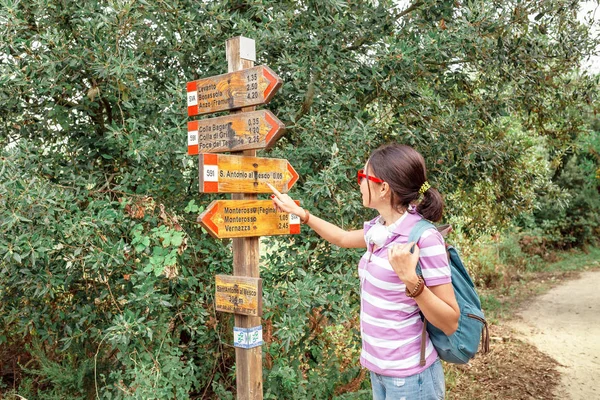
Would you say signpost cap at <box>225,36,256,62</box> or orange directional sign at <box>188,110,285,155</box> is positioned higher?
signpost cap at <box>225,36,256,62</box>

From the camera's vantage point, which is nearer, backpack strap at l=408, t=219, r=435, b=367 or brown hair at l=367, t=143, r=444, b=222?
backpack strap at l=408, t=219, r=435, b=367

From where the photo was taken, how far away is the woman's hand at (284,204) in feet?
10.3

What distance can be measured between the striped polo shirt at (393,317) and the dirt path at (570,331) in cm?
450

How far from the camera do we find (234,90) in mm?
3193

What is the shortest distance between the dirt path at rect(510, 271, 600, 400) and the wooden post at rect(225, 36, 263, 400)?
4080 millimetres

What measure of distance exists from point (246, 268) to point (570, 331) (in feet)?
23.4

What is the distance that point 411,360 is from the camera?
2254mm

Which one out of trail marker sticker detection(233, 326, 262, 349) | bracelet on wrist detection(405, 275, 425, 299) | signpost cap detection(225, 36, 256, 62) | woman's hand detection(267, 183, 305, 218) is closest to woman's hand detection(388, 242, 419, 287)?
bracelet on wrist detection(405, 275, 425, 299)

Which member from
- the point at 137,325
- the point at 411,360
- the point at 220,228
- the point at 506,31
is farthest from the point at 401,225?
the point at 506,31

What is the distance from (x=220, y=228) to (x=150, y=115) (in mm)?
1458

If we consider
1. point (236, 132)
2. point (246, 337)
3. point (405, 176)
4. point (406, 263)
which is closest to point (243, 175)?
point (236, 132)

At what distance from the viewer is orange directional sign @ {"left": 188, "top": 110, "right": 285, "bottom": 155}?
10.1 feet

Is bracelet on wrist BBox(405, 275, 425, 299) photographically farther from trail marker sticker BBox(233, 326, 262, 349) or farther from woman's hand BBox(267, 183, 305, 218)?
trail marker sticker BBox(233, 326, 262, 349)

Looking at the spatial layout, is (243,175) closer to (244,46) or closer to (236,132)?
(236,132)
